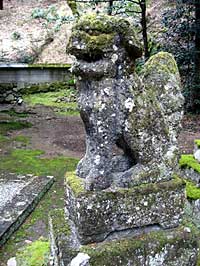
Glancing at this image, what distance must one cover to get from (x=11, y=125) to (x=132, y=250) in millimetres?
8715

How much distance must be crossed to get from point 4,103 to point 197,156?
31.2ft

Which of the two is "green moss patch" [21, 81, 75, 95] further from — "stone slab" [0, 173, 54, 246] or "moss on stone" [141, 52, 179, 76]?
"moss on stone" [141, 52, 179, 76]

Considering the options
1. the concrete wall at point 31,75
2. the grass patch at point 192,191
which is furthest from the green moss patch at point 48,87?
the grass patch at point 192,191

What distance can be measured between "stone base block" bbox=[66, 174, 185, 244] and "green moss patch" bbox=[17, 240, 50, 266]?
0.62 meters

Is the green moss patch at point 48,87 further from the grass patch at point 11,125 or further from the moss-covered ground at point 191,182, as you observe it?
the moss-covered ground at point 191,182

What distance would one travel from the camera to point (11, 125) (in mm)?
11312

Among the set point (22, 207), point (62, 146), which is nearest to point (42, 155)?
point (62, 146)

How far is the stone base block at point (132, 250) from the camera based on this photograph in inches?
115

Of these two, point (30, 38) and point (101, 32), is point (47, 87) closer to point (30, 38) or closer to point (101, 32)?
point (30, 38)

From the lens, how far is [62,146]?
9586mm

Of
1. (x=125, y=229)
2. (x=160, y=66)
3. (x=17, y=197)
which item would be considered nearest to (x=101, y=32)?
(x=160, y=66)

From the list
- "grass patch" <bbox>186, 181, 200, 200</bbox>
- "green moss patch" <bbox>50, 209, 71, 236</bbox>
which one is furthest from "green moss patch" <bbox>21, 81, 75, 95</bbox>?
"green moss patch" <bbox>50, 209, 71, 236</bbox>

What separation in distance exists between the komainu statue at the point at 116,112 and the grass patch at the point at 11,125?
785 cm

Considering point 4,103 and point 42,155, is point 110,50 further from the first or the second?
point 4,103
